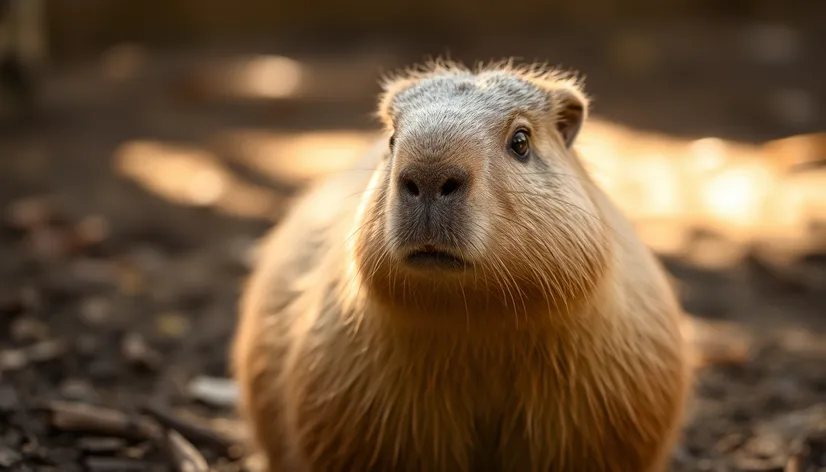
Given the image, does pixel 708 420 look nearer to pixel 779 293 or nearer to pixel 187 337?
pixel 779 293

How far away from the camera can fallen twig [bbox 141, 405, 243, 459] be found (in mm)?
4816

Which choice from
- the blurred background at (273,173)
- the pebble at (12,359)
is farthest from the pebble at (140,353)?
the pebble at (12,359)

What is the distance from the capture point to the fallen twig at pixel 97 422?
4539mm

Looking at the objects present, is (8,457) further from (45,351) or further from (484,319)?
(484,319)

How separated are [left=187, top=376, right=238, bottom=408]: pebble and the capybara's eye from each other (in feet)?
8.02

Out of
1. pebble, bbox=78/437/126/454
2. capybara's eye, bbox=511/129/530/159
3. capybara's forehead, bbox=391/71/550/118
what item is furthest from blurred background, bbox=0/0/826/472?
capybara's eye, bbox=511/129/530/159

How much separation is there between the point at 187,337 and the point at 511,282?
308 centimetres

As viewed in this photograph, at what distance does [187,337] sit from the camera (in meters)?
5.91

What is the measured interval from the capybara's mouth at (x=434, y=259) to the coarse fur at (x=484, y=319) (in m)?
0.03

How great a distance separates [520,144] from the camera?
11.6 feet

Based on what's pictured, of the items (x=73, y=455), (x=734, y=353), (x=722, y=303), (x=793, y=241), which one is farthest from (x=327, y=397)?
(x=793, y=241)

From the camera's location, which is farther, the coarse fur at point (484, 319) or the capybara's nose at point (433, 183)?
the coarse fur at point (484, 319)

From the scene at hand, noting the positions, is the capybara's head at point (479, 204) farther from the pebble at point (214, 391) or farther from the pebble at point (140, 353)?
the pebble at point (140, 353)

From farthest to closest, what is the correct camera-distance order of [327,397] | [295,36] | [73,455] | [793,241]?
[295,36]
[793,241]
[73,455]
[327,397]
